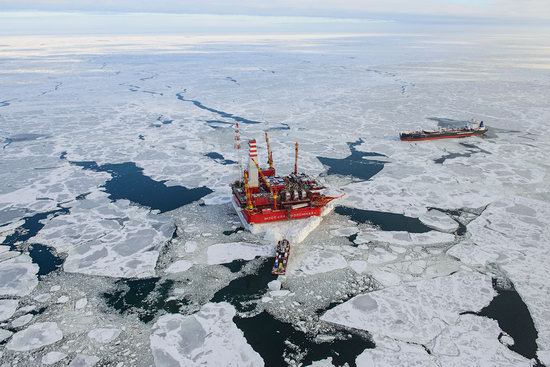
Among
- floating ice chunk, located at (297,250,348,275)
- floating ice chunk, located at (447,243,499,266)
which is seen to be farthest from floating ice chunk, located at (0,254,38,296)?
floating ice chunk, located at (447,243,499,266)

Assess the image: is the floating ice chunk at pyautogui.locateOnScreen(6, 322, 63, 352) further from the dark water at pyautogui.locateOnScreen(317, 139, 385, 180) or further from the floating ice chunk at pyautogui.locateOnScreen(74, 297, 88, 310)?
the dark water at pyautogui.locateOnScreen(317, 139, 385, 180)

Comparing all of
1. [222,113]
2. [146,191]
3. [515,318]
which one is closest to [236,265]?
[146,191]

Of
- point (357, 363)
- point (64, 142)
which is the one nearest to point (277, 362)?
point (357, 363)

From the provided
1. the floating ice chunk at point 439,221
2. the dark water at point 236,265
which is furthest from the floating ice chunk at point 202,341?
the floating ice chunk at point 439,221

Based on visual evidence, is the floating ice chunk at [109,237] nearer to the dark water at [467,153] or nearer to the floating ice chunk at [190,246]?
the floating ice chunk at [190,246]

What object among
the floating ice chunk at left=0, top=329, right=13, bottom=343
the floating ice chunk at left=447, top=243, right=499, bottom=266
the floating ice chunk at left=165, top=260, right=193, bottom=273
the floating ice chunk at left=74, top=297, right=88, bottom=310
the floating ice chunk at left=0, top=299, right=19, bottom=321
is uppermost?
the floating ice chunk at left=447, top=243, right=499, bottom=266

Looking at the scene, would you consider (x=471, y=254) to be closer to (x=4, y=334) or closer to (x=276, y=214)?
(x=276, y=214)
